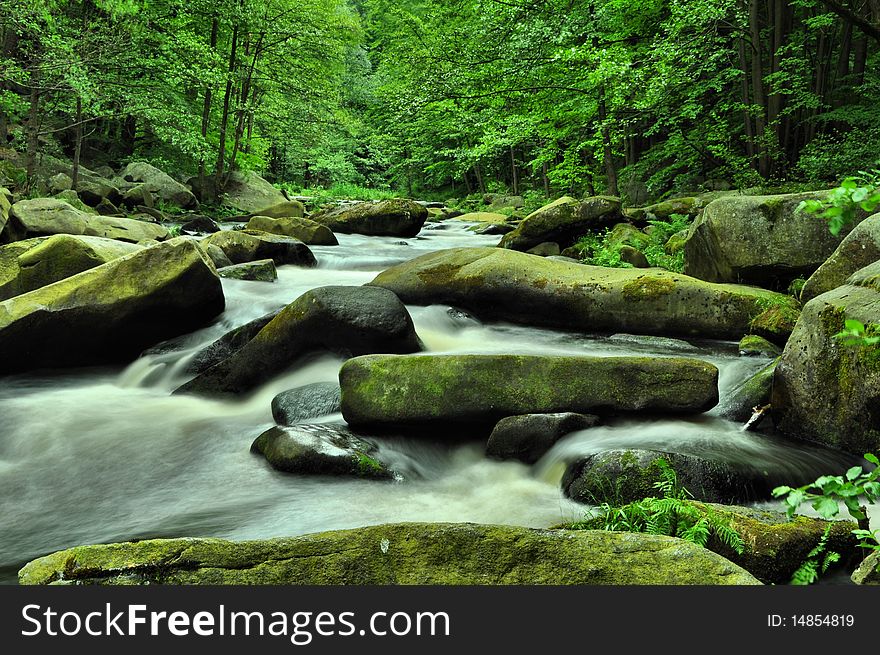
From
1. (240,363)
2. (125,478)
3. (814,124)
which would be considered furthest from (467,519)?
(814,124)

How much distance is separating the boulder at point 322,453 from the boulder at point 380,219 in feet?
39.4

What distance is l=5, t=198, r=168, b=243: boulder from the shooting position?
10.1m

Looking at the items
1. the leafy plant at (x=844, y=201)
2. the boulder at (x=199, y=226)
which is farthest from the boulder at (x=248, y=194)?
the leafy plant at (x=844, y=201)

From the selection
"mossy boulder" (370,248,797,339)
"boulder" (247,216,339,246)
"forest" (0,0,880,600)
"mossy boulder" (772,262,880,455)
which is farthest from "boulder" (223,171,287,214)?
"mossy boulder" (772,262,880,455)

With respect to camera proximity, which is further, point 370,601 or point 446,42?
point 446,42

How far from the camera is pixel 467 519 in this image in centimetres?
393

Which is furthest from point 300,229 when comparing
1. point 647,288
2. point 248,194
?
point 647,288

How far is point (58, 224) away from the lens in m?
10.6

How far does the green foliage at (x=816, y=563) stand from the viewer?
266 centimetres

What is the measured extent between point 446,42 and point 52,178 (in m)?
13.7

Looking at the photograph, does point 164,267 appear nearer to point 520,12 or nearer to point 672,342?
point 672,342

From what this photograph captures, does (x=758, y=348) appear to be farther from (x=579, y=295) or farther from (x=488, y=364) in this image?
(x=488, y=364)

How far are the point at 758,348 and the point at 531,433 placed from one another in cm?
316

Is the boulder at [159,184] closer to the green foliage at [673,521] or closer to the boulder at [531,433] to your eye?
the boulder at [531,433]
